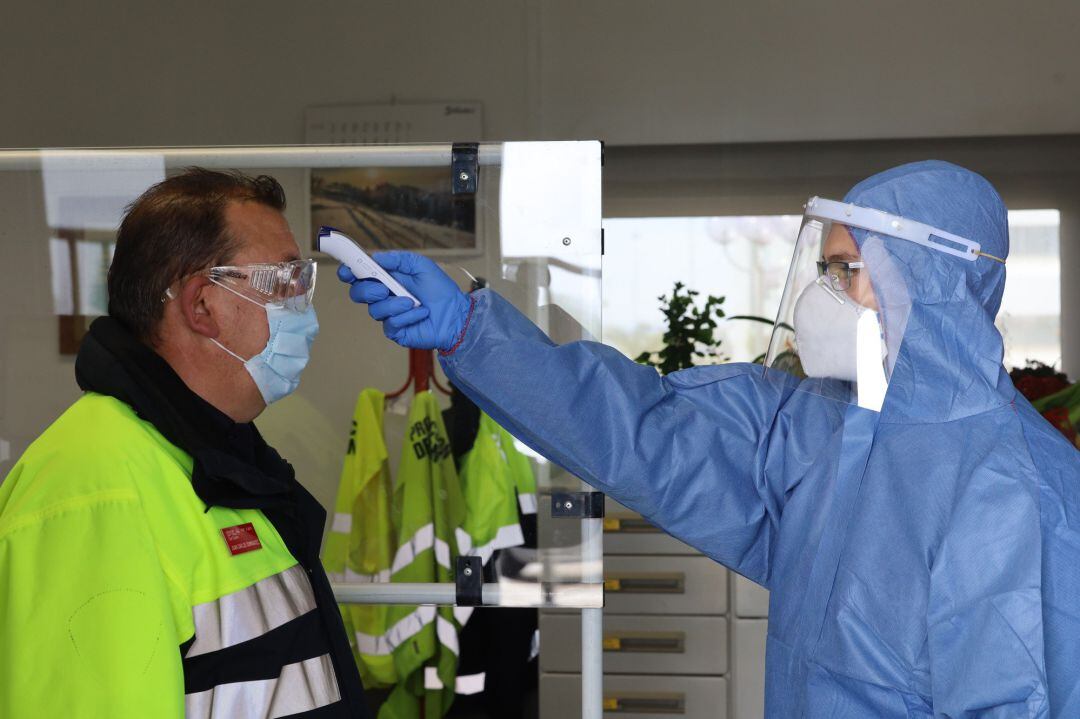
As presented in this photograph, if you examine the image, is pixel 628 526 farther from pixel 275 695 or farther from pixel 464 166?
pixel 275 695

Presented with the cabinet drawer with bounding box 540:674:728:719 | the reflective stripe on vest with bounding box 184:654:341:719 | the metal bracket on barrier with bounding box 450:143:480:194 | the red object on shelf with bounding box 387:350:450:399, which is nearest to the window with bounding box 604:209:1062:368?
the cabinet drawer with bounding box 540:674:728:719

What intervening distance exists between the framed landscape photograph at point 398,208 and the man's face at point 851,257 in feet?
1.90

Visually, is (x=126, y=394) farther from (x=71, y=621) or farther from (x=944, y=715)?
(x=944, y=715)

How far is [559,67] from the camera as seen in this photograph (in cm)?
418

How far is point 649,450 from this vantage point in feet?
5.24

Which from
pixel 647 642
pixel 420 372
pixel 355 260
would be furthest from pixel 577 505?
pixel 647 642

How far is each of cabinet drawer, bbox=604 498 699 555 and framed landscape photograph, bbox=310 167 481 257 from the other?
5.69ft

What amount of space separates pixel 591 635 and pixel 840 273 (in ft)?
2.31

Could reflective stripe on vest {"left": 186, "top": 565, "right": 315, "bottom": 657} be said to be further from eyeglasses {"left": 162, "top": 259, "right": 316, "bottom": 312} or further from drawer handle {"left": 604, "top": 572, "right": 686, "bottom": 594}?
drawer handle {"left": 604, "top": 572, "right": 686, "bottom": 594}

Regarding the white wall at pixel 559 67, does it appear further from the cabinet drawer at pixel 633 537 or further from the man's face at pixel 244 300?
the man's face at pixel 244 300

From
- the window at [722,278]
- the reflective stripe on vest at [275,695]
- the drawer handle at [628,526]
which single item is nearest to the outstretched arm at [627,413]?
the reflective stripe on vest at [275,695]

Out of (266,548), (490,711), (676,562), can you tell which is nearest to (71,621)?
(266,548)

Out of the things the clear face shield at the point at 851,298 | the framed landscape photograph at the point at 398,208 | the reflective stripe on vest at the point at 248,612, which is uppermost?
the framed landscape photograph at the point at 398,208

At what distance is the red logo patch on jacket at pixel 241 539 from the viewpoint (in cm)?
133
